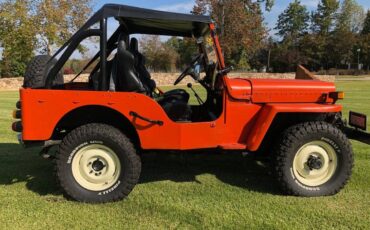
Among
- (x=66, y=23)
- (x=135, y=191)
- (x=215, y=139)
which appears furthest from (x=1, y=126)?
(x=66, y=23)

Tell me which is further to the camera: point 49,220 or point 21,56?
point 21,56

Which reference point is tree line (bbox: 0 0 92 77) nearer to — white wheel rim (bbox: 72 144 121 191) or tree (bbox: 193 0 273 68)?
tree (bbox: 193 0 273 68)

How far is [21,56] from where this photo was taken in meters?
31.8

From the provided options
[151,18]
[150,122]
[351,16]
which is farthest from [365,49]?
[150,122]

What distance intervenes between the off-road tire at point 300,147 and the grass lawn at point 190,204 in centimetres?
11

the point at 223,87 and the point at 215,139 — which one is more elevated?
the point at 223,87

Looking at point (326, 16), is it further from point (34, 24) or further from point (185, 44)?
point (185, 44)

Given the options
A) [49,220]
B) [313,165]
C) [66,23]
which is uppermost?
[66,23]

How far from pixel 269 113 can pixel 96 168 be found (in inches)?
75.4

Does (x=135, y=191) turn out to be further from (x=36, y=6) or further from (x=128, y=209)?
(x=36, y=6)

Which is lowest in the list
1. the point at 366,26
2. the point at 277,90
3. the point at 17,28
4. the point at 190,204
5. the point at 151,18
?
the point at 190,204

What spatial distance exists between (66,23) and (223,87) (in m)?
29.1

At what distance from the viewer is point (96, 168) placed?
14.5 feet

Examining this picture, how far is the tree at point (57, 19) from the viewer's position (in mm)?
30234
